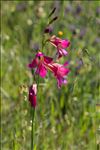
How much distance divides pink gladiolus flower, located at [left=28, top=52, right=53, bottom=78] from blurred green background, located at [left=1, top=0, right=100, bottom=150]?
0.59 ft

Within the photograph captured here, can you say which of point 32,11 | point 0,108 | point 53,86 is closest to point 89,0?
point 32,11

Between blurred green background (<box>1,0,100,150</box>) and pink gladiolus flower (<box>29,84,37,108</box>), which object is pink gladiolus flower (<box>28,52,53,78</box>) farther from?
blurred green background (<box>1,0,100,150</box>)

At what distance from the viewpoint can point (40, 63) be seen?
1.77m

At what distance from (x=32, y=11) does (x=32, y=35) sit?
0.69m

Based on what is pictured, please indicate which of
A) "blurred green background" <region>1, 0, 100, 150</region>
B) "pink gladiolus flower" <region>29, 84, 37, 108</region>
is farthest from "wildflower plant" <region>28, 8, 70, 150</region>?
"blurred green background" <region>1, 0, 100, 150</region>

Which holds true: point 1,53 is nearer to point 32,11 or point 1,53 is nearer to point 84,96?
point 84,96

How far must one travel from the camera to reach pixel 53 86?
3.85m

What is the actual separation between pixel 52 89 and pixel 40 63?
2015mm

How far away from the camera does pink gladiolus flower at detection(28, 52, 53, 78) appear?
5.76 feet

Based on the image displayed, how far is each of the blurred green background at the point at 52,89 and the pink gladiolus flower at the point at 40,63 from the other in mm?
180

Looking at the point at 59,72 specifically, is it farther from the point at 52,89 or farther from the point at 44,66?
the point at 52,89

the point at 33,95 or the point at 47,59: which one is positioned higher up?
the point at 47,59

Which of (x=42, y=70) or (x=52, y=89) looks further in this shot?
(x=52, y=89)

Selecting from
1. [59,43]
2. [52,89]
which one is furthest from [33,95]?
[52,89]
